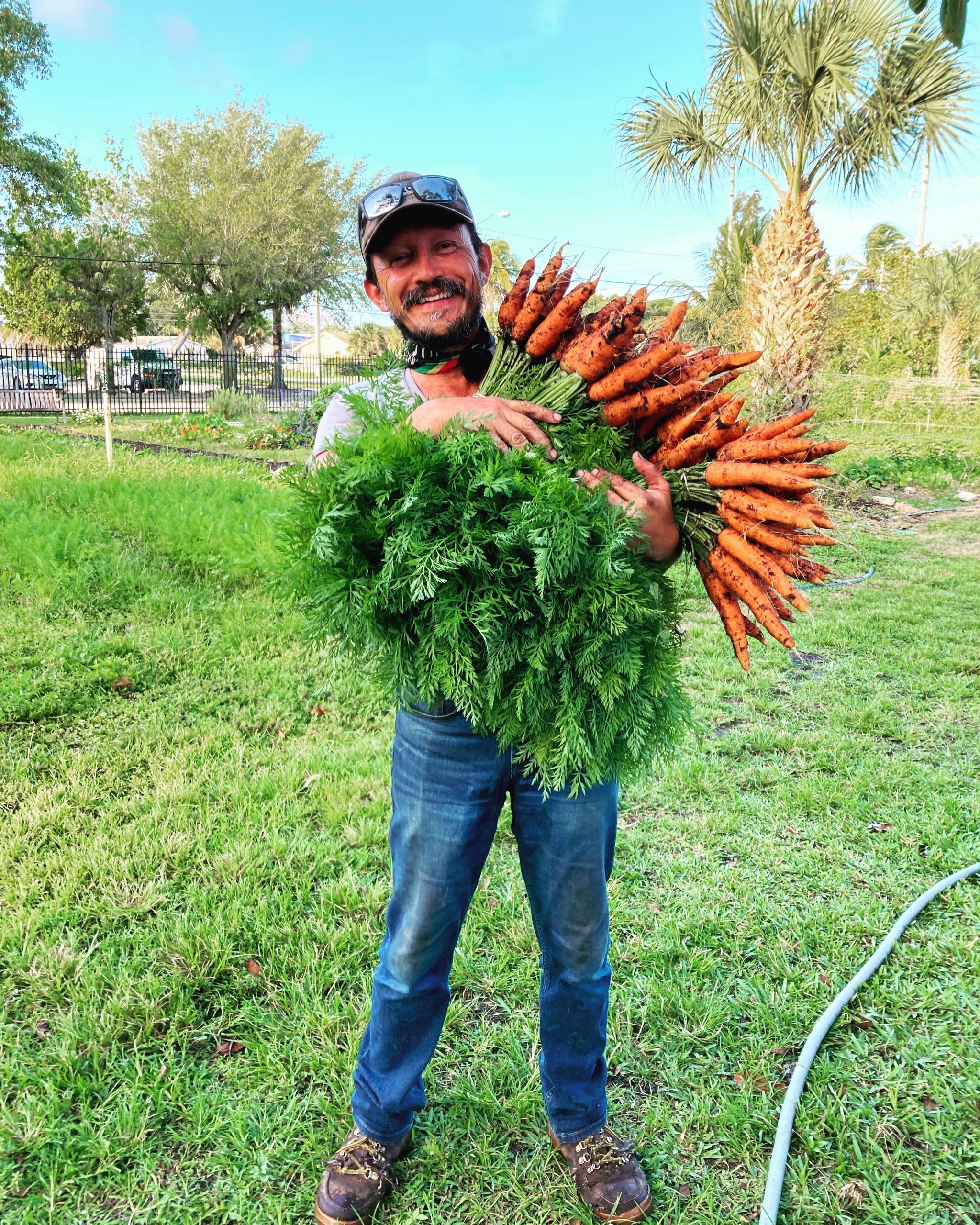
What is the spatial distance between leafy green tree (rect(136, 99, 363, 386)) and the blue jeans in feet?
103

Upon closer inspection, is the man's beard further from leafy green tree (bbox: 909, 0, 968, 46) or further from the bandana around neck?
leafy green tree (bbox: 909, 0, 968, 46)

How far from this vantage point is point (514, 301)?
71.7 inches

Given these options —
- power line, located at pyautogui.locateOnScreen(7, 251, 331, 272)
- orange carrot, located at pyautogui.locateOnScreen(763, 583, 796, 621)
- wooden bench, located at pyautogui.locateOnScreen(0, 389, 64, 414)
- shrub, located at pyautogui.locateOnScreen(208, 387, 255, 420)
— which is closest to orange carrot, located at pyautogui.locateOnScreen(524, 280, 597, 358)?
orange carrot, located at pyautogui.locateOnScreen(763, 583, 796, 621)

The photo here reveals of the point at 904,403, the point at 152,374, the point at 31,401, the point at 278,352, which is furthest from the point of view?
the point at 278,352

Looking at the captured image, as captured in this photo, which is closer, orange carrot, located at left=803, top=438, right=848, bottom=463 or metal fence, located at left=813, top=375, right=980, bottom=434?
orange carrot, located at left=803, top=438, right=848, bottom=463

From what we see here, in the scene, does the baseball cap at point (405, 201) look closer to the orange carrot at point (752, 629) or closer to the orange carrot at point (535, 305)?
the orange carrot at point (535, 305)

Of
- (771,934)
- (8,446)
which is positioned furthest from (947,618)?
(8,446)

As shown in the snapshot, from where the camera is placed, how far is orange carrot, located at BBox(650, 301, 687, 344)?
1.77 meters

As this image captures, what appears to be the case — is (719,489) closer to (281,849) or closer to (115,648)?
(281,849)

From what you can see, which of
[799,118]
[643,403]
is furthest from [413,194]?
[799,118]

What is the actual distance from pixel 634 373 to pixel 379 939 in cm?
202

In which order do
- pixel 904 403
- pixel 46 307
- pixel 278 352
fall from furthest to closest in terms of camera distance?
pixel 46 307 → pixel 278 352 → pixel 904 403

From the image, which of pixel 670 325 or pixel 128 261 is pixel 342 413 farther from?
pixel 128 261

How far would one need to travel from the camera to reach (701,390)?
174 cm
